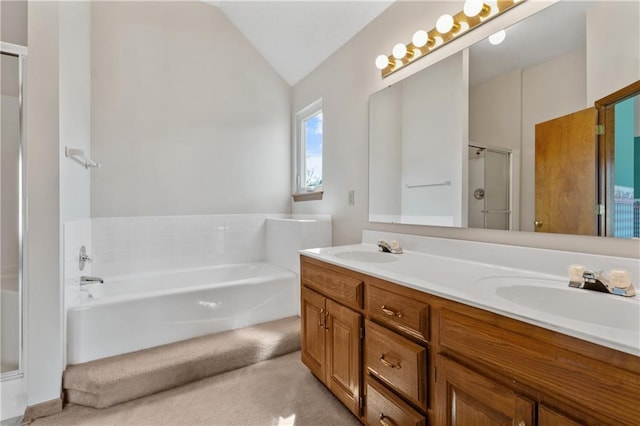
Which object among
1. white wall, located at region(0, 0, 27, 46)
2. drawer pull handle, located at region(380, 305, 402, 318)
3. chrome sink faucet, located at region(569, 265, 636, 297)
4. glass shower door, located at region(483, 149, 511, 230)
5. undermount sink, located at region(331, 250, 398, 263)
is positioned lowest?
drawer pull handle, located at region(380, 305, 402, 318)

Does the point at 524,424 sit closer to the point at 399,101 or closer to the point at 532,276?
the point at 532,276

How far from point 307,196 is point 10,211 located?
210 cm

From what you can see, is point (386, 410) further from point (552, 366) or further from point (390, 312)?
point (552, 366)

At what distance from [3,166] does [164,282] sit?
1.36 meters

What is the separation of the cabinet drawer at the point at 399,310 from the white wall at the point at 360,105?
59 cm

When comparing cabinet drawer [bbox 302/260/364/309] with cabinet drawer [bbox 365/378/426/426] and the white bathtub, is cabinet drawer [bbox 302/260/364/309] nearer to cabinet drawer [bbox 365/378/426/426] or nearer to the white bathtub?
cabinet drawer [bbox 365/378/426/426]

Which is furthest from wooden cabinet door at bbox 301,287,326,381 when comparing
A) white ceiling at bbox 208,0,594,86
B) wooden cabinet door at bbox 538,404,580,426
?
white ceiling at bbox 208,0,594,86

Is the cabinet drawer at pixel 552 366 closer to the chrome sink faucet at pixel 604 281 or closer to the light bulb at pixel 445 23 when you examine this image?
the chrome sink faucet at pixel 604 281

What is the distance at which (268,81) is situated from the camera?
3168 millimetres

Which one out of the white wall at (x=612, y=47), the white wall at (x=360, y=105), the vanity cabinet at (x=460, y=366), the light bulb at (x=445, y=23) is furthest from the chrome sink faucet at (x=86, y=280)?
the white wall at (x=612, y=47)

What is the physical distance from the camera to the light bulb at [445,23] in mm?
1514

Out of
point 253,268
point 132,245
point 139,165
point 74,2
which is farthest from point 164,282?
point 74,2

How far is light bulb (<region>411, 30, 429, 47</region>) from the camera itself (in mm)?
1658

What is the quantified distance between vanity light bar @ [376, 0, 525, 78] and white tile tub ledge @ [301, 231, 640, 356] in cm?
108
